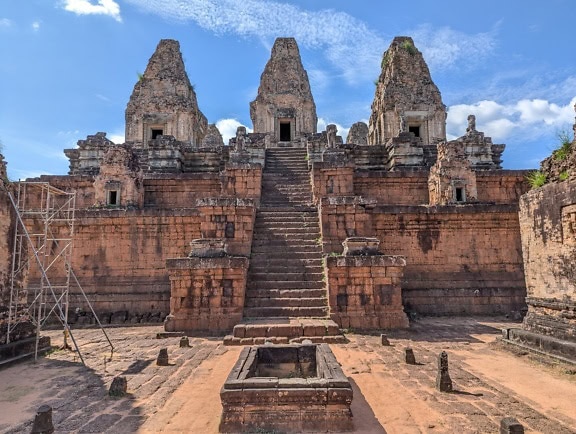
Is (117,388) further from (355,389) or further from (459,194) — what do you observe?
(459,194)

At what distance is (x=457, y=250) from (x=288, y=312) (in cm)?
632

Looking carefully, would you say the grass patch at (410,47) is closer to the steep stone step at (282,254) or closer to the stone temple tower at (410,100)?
the stone temple tower at (410,100)

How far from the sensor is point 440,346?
778 centimetres

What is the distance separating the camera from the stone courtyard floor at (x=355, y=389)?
4.19 metres

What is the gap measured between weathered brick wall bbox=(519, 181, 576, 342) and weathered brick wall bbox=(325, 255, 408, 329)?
103 inches

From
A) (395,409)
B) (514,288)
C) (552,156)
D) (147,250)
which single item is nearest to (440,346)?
(395,409)

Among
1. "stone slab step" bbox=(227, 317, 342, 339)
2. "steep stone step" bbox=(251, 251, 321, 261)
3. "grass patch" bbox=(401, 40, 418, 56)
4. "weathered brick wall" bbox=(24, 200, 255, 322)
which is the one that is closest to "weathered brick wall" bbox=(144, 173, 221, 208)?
"weathered brick wall" bbox=(24, 200, 255, 322)

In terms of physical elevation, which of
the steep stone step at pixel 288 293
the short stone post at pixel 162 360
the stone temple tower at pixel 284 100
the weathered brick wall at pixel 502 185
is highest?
the stone temple tower at pixel 284 100

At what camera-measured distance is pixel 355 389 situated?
205 inches

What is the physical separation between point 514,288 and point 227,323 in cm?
876

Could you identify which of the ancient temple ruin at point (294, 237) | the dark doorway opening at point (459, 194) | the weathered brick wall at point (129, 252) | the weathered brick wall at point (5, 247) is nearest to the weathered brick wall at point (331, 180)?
the ancient temple ruin at point (294, 237)

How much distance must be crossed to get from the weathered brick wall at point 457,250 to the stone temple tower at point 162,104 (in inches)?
744

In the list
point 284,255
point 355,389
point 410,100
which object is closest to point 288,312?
point 284,255

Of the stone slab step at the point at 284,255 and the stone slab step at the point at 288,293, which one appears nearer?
the stone slab step at the point at 288,293
